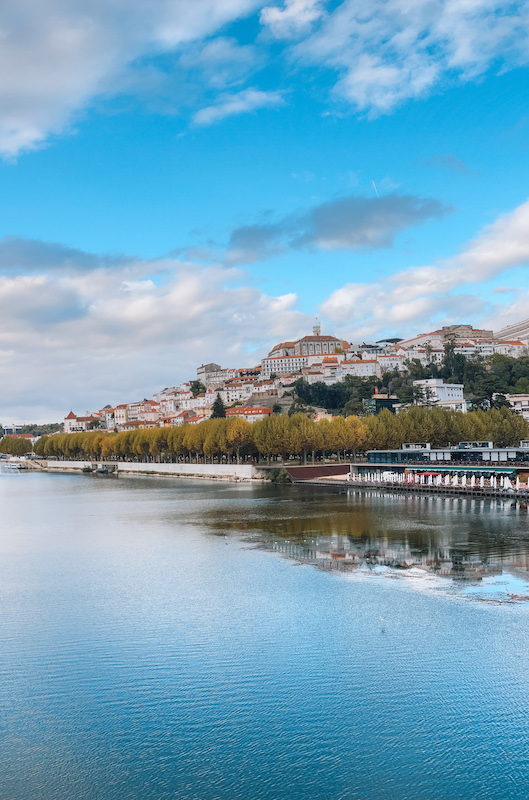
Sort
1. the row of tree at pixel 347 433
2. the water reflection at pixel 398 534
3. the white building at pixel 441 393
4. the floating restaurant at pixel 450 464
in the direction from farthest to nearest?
the white building at pixel 441 393 → the row of tree at pixel 347 433 → the floating restaurant at pixel 450 464 → the water reflection at pixel 398 534

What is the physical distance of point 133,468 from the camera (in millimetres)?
91750

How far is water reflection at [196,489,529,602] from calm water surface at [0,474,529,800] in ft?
0.70

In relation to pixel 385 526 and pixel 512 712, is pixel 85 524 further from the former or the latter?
pixel 512 712

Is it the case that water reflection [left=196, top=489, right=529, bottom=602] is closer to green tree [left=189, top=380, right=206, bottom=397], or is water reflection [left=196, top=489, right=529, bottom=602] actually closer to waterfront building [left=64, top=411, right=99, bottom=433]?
green tree [left=189, top=380, right=206, bottom=397]

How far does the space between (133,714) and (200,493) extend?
143ft

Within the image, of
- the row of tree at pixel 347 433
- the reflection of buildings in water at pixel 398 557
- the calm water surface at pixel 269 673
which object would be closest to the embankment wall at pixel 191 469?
the row of tree at pixel 347 433

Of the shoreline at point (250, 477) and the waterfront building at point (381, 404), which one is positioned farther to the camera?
the waterfront building at point (381, 404)

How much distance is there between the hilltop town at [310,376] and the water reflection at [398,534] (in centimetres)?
5824

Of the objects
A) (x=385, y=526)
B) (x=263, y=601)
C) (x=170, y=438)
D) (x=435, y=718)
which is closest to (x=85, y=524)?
(x=385, y=526)

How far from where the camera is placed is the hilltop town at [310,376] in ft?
374

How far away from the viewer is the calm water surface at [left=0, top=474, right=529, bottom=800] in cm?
1050

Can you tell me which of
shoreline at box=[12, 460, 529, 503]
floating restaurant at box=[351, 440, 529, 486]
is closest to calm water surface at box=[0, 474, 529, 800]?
shoreline at box=[12, 460, 529, 503]

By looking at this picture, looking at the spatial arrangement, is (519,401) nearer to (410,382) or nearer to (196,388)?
(410,382)

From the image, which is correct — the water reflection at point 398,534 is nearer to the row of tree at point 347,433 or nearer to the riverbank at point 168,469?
the row of tree at point 347,433
